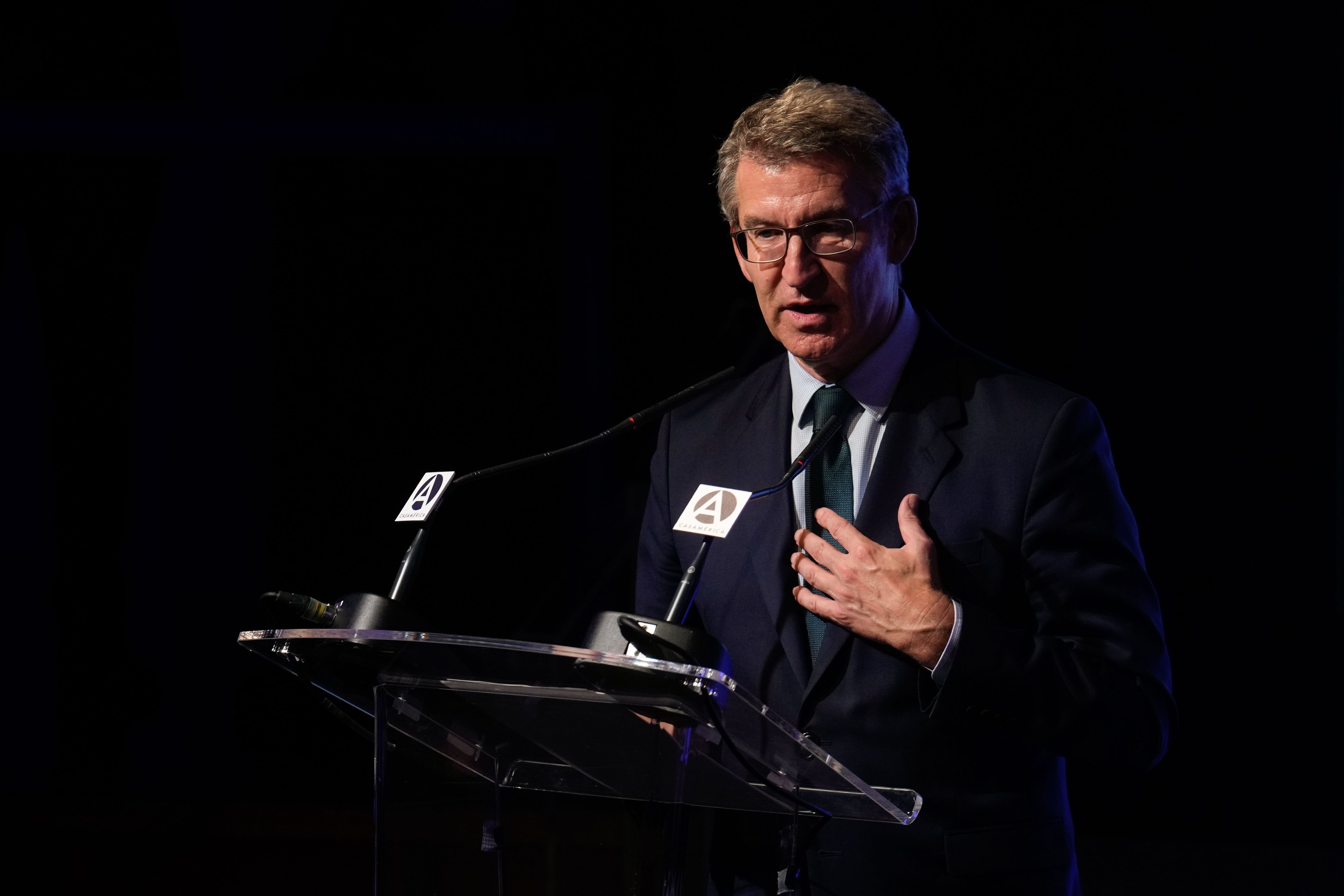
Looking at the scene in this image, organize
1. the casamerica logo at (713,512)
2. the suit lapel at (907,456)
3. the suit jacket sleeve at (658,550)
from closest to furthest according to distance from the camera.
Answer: the casamerica logo at (713,512) → the suit lapel at (907,456) → the suit jacket sleeve at (658,550)

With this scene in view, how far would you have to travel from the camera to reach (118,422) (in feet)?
9.56

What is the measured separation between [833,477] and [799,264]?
0.29m

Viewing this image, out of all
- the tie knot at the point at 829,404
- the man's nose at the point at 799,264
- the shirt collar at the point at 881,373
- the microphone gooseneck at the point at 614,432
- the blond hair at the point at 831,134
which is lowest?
the microphone gooseneck at the point at 614,432

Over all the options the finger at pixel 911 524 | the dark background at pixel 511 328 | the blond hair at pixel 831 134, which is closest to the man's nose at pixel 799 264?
the blond hair at pixel 831 134

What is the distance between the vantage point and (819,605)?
1292 mm

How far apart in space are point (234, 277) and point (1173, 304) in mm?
2263

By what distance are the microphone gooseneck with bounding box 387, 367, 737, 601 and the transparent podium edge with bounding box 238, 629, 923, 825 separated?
117 mm

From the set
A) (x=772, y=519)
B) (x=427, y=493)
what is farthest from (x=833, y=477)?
(x=427, y=493)

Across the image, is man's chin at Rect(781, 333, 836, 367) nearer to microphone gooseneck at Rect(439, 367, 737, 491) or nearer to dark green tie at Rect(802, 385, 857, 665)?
dark green tie at Rect(802, 385, 857, 665)

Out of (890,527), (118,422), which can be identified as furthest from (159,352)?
(890,527)

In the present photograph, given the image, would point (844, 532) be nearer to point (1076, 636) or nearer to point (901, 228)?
point (1076, 636)

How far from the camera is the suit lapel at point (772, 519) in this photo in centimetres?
146

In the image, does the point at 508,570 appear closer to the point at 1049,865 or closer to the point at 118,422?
the point at 118,422

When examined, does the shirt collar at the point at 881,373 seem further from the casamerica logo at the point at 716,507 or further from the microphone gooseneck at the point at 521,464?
the casamerica logo at the point at 716,507
